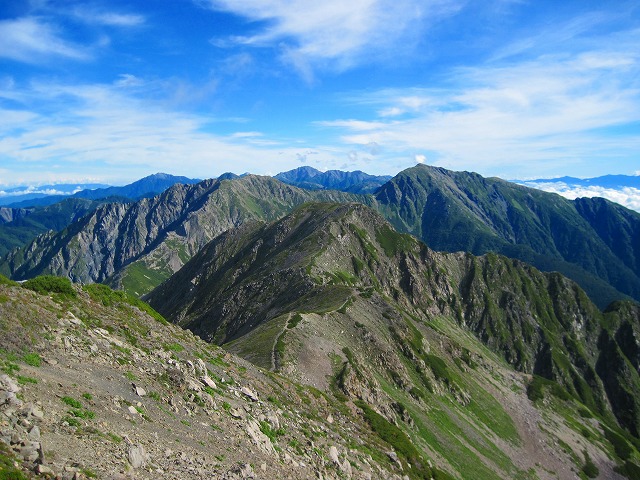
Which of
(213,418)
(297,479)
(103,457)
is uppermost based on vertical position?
(103,457)

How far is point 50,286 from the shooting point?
142 ft

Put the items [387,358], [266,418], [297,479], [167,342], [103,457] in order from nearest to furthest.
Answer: [103,457] < [297,479] < [266,418] < [167,342] < [387,358]

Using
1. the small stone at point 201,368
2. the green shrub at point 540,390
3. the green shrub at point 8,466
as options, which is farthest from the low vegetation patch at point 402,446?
the green shrub at point 540,390

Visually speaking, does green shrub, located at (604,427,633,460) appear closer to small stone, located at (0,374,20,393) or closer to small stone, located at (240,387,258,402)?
small stone, located at (240,387,258,402)

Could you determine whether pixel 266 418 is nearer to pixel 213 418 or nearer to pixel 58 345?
pixel 213 418

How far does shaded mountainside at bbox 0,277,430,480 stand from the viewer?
70.7 feet

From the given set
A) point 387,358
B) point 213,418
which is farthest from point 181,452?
point 387,358

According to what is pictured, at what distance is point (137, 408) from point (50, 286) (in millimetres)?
21984

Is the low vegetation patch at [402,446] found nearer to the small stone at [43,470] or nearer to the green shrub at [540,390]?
the small stone at [43,470]

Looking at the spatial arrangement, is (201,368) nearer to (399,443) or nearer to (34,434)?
(34,434)

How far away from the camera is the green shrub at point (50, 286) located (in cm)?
4203

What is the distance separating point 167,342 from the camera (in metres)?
44.0

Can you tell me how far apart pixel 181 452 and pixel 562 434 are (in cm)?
13846

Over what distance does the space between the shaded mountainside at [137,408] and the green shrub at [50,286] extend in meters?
0.12
